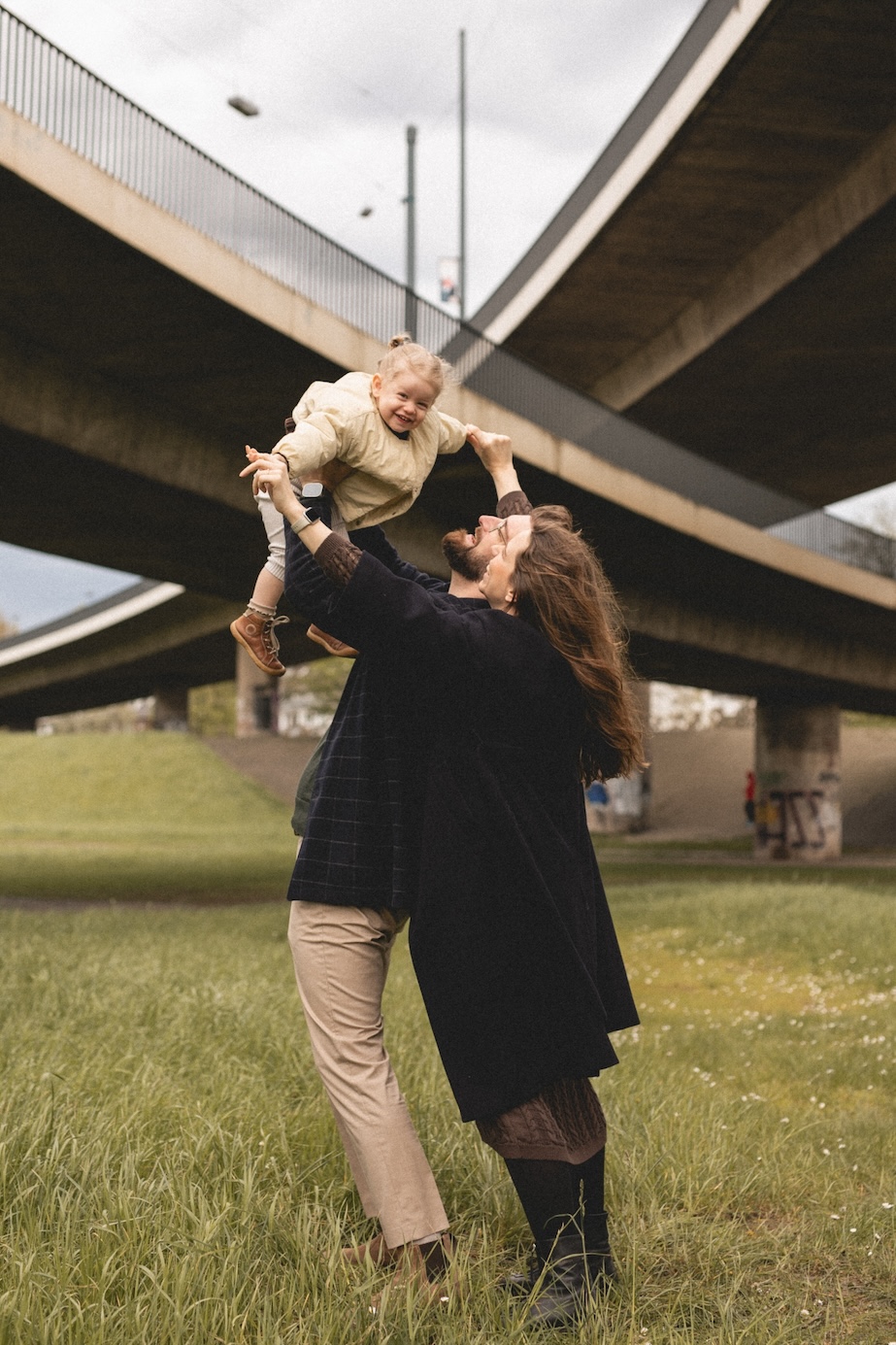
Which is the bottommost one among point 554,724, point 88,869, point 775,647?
point 88,869

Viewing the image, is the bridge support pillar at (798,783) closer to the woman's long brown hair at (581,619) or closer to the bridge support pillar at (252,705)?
the bridge support pillar at (252,705)

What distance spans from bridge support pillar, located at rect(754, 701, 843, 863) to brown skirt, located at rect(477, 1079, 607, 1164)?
99.2 feet

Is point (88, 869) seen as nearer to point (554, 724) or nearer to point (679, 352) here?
point (679, 352)

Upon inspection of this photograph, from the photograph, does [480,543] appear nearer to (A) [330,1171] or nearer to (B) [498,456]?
(B) [498,456]

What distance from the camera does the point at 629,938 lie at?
12.0 metres

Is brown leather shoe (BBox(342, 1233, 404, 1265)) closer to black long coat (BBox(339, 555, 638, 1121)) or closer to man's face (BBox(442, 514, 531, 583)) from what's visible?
black long coat (BBox(339, 555, 638, 1121))

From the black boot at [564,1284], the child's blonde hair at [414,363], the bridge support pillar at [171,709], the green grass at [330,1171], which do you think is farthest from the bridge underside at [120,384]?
the bridge support pillar at [171,709]

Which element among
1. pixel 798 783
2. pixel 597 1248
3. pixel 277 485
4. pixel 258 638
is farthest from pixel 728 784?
pixel 277 485

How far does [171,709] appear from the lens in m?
66.3

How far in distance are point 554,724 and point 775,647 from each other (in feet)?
81.4

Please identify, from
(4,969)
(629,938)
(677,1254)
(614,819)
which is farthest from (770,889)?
(614,819)

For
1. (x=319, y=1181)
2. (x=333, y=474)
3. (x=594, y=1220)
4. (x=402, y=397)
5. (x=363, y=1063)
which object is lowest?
(x=319, y=1181)

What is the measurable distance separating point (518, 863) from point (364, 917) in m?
0.42

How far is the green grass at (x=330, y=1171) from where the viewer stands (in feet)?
9.09
